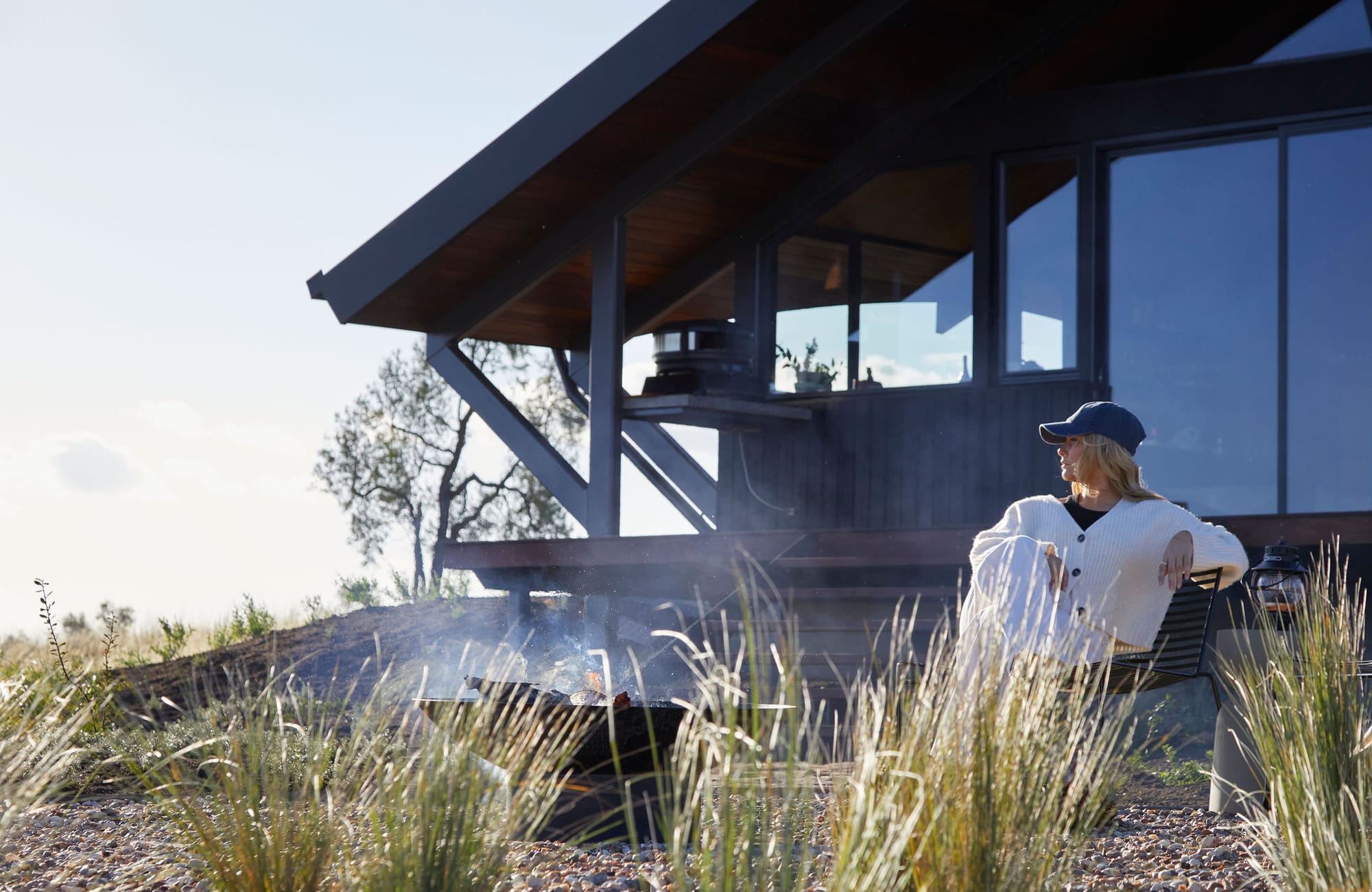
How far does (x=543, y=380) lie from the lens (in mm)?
14750

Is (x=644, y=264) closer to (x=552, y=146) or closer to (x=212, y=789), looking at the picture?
(x=552, y=146)

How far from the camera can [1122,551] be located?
3.52m

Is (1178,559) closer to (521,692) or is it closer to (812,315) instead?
(521,692)

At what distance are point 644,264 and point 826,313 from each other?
127 centimetres

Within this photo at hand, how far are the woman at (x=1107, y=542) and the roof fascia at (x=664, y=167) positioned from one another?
354cm

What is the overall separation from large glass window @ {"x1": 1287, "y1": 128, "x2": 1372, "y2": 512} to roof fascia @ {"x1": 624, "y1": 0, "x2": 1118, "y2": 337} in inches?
56.7

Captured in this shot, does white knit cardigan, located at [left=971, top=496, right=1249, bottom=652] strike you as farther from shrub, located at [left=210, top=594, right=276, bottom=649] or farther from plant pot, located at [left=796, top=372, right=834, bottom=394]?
shrub, located at [left=210, top=594, right=276, bottom=649]

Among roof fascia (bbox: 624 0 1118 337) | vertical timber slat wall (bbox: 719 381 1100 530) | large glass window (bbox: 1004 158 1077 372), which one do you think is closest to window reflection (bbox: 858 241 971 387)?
vertical timber slat wall (bbox: 719 381 1100 530)

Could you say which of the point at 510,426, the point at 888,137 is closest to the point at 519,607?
the point at 510,426

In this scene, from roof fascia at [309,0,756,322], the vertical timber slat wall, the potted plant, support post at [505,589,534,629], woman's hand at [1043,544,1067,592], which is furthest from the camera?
support post at [505,589,534,629]

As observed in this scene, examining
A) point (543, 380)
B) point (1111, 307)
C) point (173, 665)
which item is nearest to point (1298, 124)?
point (1111, 307)

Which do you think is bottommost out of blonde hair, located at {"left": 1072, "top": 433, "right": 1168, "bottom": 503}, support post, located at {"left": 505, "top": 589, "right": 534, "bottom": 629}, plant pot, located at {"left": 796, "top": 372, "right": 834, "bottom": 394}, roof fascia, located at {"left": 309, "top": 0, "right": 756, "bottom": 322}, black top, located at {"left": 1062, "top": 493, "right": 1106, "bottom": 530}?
support post, located at {"left": 505, "top": 589, "right": 534, "bottom": 629}

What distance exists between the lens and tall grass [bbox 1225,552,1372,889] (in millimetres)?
2449

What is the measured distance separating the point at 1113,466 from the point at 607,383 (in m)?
4.11
